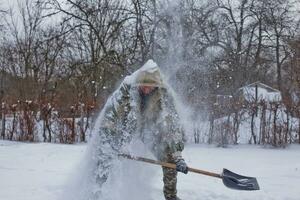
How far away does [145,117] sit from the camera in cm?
523

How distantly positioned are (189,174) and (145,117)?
2278 millimetres

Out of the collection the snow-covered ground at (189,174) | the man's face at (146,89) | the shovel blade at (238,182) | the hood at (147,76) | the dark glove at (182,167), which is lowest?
the snow-covered ground at (189,174)

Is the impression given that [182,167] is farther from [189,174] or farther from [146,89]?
[189,174]

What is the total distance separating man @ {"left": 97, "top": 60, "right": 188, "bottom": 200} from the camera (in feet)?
15.6

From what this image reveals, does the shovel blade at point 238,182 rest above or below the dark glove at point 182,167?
below

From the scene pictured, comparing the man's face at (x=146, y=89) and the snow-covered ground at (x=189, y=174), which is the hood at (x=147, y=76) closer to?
the man's face at (x=146, y=89)

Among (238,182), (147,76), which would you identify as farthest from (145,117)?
(238,182)

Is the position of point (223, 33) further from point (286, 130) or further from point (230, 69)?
point (286, 130)

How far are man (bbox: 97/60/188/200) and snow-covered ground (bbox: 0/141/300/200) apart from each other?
0.40 metres

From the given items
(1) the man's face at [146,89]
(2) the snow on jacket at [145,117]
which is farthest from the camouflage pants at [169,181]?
(1) the man's face at [146,89]

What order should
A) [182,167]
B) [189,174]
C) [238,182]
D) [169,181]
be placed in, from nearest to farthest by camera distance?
[182,167], [238,182], [169,181], [189,174]

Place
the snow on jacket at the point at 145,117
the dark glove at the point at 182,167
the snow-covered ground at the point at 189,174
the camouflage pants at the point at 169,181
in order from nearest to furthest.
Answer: the dark glove at the point at 182,167 → the snow on jacket at the point at 145,117 → the camouflage pants at the point at 169,181 → the snow-covered ground at the point at 189,174

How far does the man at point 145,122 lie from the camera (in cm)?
476

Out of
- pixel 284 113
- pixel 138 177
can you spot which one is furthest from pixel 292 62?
pixel 138 177
